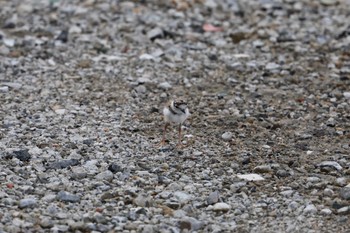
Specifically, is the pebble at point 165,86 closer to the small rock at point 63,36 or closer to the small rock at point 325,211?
the small rock at point 63,36

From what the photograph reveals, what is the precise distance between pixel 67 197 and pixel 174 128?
2.60m

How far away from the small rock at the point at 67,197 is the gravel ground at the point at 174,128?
0.9 inches

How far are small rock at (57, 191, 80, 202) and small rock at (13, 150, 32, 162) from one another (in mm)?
1050

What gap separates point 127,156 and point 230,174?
4.21 feet

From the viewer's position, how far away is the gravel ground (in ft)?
27.1

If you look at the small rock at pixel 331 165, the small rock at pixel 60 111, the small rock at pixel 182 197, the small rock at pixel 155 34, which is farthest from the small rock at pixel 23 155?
the small rock at pixel 155 34

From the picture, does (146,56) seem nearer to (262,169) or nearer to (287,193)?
(262,169)

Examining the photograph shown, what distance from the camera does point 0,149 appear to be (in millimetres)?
9617

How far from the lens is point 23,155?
943 centimetres

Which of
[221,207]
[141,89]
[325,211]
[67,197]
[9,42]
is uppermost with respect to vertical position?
[325,211]

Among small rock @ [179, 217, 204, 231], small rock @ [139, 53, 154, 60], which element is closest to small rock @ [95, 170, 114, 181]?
small rock @ [179, 217, 204, 231]

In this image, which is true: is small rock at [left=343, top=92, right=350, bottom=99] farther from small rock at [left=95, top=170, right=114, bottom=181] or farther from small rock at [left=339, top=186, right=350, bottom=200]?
small rock at [left=95, top=170, right=114, bottom=181]

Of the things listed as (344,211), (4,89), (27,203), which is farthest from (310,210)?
(4,89)

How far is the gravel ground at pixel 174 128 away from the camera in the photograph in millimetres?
8266
